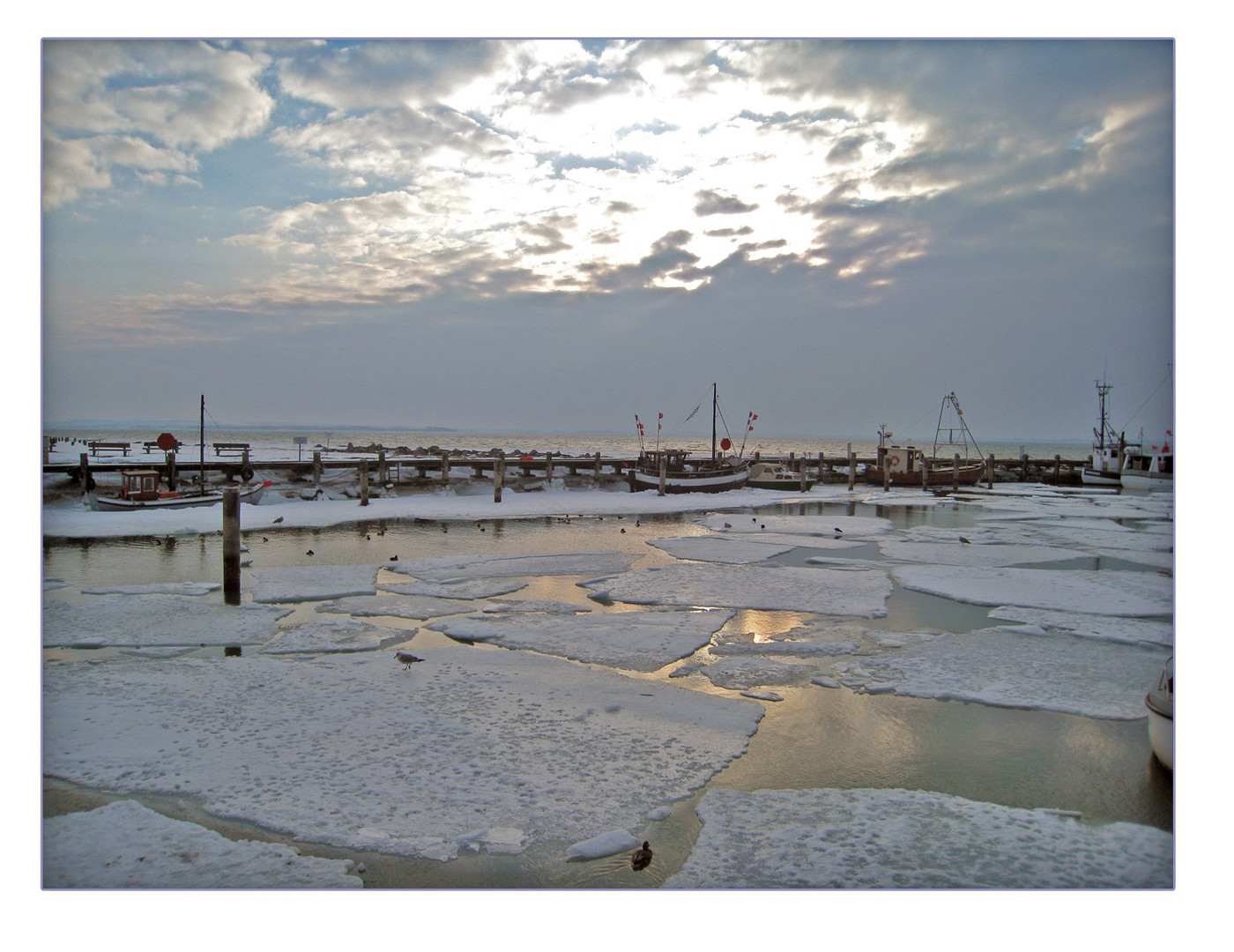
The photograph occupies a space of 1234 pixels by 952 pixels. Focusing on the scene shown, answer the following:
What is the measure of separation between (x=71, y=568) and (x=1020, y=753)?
1537cm

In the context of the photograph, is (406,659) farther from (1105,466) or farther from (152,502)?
(1105,466)

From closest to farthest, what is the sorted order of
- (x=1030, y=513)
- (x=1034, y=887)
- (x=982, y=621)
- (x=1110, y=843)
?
1. (x=1034, y=887)
2. (x=1110, y=843)
3. (x=982, y=621)
4. (x=1030, y=513)

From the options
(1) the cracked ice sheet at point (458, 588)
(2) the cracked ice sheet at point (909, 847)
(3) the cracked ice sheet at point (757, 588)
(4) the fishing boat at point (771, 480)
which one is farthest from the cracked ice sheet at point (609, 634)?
(4) the fishing boat at point (771, 480)

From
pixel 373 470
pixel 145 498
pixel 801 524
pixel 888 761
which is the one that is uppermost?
pixel 373 470

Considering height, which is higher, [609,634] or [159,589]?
[159,589]

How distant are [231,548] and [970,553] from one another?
605 inches

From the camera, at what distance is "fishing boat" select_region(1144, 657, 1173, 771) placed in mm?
4879

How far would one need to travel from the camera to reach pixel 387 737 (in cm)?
562

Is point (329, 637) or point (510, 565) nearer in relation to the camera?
point (329, 637)

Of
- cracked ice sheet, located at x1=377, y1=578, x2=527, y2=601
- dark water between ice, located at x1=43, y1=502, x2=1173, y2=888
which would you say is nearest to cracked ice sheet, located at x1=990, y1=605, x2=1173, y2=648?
dark water between ice, located at x1=43, y1=502, x2=1173, y2=888

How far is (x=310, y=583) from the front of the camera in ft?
39.2

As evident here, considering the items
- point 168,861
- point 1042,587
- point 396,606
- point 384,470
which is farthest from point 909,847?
point 384,470
